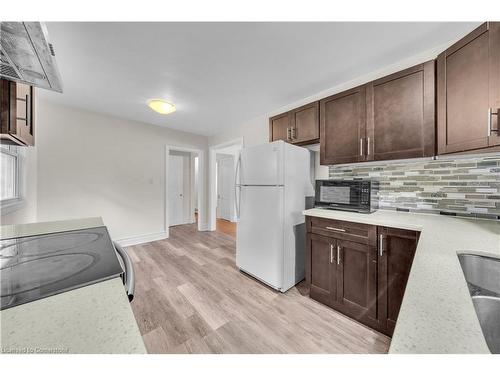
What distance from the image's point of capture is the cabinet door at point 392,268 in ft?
4.37

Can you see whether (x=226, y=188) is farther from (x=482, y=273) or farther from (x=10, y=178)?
(x=482, y=273)

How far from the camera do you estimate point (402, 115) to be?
5.07 ft

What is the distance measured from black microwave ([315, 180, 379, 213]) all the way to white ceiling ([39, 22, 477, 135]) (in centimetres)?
111

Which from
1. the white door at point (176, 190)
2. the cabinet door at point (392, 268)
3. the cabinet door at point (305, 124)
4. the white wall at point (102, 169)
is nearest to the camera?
the cabinet door at point (392, 268)

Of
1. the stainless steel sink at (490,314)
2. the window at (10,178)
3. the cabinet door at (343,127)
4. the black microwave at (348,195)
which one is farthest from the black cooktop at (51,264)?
the cabinet door at (343,127)

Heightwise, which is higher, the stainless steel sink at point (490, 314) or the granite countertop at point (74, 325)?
the granite countertop at point (74, 325)

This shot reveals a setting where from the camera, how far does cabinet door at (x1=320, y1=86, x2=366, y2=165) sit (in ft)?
5.79

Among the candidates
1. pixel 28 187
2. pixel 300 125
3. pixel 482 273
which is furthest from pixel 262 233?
pixel 28 187

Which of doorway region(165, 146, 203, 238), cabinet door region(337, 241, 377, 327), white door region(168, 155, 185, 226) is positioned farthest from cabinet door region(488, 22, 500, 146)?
white door region(168, 155, 185, 226)

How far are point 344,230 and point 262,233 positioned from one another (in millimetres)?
840

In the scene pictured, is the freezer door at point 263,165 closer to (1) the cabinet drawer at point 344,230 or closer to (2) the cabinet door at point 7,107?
(1) the cabinet drawer at point 344,230

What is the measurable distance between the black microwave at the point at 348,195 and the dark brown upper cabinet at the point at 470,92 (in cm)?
57

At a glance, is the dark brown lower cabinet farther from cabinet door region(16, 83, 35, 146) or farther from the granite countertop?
cabinet door region(16, 83, 35, 146)
